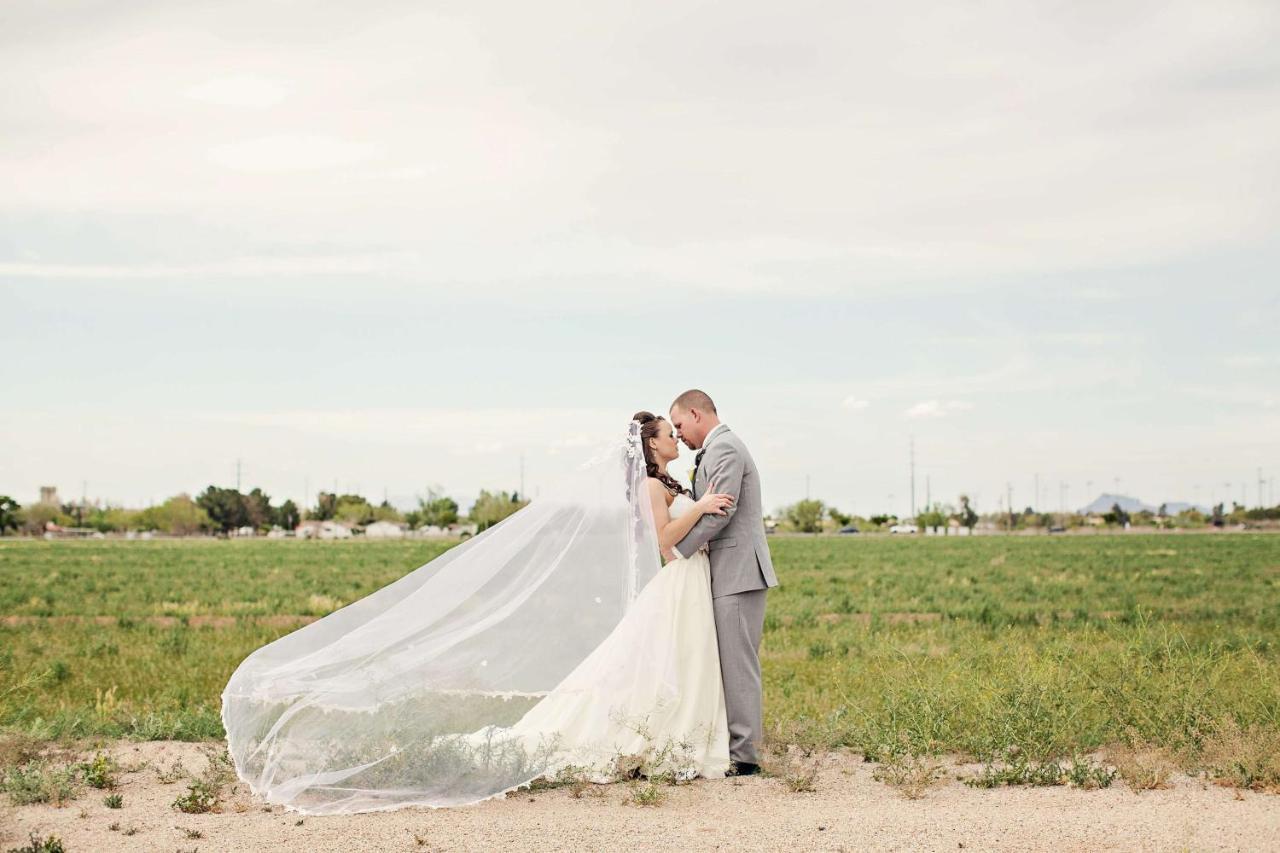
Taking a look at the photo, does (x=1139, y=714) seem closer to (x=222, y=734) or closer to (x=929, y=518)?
(x=222, y=734)

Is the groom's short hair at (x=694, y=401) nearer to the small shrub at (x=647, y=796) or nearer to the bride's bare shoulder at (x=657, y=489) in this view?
the bride's bare shoulder at (x=657, y=489)

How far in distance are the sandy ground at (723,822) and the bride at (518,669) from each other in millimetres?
247

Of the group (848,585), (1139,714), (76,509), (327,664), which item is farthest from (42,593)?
(76,509)

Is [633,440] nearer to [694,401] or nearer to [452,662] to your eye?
[694,401]

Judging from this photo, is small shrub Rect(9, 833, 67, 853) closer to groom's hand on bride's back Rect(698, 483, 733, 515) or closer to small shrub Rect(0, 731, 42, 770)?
small shrub Rect(0, 731, 42, 770)

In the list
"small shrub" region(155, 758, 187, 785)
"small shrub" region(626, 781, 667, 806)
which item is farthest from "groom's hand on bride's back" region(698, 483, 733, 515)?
"small shrub" region(155, 758, 187, 785)

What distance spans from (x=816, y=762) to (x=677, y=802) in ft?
5.21

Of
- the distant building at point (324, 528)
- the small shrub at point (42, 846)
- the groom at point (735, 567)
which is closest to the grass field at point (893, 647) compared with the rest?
the groom at point (735, 567)

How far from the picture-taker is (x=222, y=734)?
30.6 feet

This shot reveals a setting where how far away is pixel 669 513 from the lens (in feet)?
25.9

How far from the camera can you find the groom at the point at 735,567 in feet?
25.6

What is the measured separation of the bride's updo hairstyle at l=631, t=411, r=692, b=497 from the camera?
26.3 ft

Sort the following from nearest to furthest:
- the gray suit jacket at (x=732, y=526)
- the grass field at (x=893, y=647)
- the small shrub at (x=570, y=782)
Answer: the small shrub at (x=570, y=782)
the gray suit jacket at (x=732, y=526)
the grass field at (x=893, y=647)

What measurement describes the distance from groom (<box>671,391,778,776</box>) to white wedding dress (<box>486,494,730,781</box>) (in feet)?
0.30
